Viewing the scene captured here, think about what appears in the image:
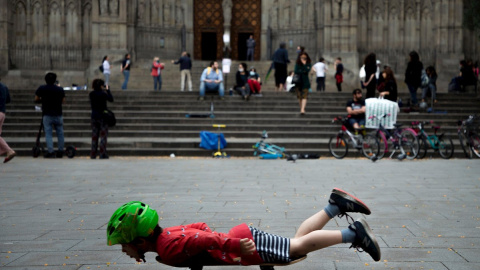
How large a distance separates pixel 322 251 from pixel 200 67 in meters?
25.2

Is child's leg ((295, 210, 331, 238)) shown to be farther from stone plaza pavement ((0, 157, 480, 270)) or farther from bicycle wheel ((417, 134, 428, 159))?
bicycle wheel ((417, 134, 428, 159))

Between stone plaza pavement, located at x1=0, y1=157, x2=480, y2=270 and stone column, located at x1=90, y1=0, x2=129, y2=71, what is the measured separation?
1670 centimetres

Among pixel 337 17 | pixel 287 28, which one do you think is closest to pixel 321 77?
pixel 337 17

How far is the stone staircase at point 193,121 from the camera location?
1748 cm

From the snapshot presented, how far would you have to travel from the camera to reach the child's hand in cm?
448

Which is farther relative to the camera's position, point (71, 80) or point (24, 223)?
point (71, 80)

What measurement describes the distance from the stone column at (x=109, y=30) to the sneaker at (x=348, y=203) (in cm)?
2718

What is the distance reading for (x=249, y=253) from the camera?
4.51 meters

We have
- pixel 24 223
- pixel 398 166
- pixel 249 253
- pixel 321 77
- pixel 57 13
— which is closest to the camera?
pixel 249 253

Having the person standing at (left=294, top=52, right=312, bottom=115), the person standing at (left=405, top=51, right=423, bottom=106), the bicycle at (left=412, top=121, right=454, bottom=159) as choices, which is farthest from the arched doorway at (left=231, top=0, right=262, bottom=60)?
the bicycle at (left=412, top=121, right=454, bottom=159)

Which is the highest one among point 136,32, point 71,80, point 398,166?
point 136,32

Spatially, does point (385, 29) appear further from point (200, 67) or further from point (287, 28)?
point (200, 67)

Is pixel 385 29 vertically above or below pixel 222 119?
above

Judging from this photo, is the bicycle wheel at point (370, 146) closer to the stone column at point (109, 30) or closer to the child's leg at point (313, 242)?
the child's leg at point (313, 242)
